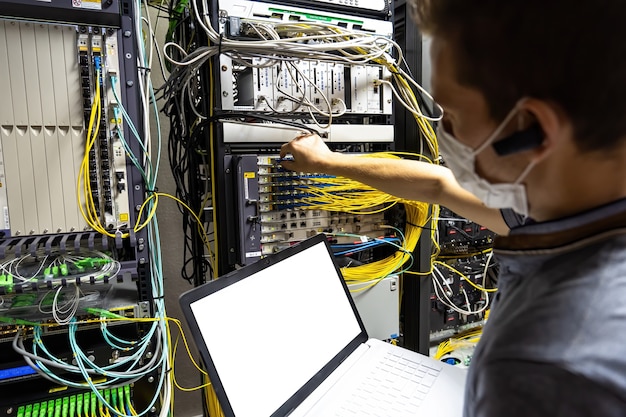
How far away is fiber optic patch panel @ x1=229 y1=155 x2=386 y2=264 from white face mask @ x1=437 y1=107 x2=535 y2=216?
0.68m

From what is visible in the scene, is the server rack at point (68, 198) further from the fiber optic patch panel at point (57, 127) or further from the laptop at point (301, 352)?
the laptop at point (301, 352)

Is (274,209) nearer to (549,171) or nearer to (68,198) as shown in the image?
(68,198)

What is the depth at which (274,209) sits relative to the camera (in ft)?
3.99

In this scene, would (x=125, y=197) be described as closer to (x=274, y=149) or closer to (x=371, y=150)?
(x=274, y=149)

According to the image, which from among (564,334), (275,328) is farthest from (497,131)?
(275,328)

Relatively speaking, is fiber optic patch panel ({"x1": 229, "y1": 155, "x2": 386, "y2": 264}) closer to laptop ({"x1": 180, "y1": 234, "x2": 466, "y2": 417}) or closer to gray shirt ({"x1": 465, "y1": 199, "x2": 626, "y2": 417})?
laptop ({"x1": 180, "y1": 234, "x2": 466, "y2": 417})

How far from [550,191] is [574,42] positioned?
0.54ft

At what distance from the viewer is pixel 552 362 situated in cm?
38

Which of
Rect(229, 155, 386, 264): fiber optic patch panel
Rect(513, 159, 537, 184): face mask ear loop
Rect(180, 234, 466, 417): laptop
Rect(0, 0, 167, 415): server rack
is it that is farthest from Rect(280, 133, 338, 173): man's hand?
Rect(513, 159, 537, 184): face mask ear loop

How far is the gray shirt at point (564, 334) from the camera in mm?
374

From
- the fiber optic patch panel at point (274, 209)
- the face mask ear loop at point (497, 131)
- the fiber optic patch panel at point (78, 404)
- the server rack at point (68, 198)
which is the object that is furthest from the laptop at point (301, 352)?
the face mask ear loop at point (497, 131)

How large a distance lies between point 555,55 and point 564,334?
27cm

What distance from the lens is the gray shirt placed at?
374 millimetres

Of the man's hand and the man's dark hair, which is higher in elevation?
the man's dark hair
